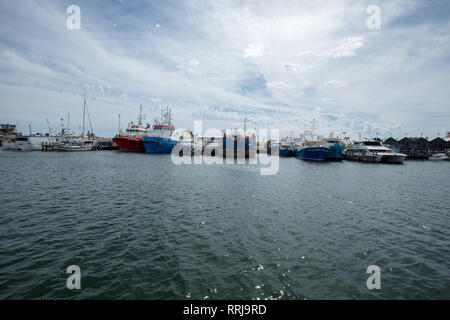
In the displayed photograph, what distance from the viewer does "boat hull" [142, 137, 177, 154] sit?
71.9 m

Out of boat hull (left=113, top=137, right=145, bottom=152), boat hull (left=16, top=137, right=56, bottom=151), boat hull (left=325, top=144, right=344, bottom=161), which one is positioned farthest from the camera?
boat hull (left=16, top=137, right=56, bottom=151)

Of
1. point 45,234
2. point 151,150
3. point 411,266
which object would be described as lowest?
point 411,266

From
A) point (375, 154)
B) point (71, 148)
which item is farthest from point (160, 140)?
point (375, 154)

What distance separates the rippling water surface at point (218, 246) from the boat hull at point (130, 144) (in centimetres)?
6051

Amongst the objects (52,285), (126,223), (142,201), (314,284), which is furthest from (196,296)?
(142,201)

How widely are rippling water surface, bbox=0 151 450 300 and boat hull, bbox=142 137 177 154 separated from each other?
55586 mm

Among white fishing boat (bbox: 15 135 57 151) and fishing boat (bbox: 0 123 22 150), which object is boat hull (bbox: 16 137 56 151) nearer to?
white fishing boat (bbox: 15 135 57 151)

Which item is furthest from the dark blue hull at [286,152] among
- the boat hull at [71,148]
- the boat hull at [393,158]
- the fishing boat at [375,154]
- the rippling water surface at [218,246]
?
the boat hull at [71,148]

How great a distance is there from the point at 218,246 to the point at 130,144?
254 feet

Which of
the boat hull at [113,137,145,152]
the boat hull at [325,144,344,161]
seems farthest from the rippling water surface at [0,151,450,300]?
the boat hull at [113,137,145,152]

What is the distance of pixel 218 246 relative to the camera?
951 cm

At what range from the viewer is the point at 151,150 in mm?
73062
